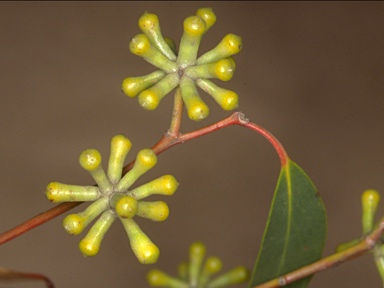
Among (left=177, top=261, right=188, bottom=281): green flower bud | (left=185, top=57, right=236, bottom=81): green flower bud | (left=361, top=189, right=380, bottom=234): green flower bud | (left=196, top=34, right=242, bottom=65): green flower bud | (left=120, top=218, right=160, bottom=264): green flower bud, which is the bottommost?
(left=361, top=189, right=380, bottom=234): green flower bud

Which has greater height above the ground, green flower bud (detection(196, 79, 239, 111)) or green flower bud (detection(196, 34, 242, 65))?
green flower bud (detection(196, 34, 242, 65))

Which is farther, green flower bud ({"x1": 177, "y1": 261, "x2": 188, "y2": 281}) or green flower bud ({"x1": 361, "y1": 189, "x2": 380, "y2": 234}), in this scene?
green flower bud ({"x1": 177, "y1": 261, "x2": 188, "y2": 281})

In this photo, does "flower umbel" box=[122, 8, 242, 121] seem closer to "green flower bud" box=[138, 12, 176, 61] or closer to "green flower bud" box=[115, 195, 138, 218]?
"green flower bud" box=[138, 12, 176, 61]

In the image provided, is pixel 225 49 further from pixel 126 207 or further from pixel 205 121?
pixel 205 121

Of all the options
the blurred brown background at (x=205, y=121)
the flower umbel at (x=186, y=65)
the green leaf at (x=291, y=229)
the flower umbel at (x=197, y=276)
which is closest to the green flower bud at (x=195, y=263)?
the flower umbel at (x=197, y=276)

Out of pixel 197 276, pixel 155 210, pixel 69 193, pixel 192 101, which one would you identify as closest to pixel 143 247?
pixel 155 210

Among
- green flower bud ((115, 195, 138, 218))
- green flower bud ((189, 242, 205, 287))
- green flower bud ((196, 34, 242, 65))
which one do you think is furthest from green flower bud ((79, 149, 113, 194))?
green flower bud ((189, 242, 205, 287))

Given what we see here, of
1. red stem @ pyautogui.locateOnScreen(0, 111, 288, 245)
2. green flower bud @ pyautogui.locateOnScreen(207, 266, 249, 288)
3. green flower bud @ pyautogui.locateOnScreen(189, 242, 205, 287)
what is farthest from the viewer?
green flower bud @ pyautogui.locateOnScreen(189, 242, 205, 287)

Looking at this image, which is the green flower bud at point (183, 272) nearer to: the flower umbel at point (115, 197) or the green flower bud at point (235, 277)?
the green flower bud at point (235, 277)
